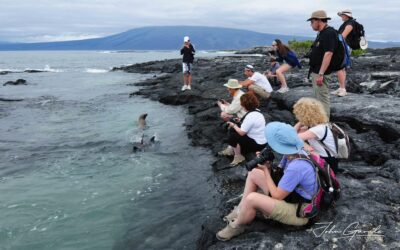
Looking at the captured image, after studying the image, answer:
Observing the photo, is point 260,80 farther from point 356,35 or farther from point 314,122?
point 314,122

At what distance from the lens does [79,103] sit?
80.2 ft

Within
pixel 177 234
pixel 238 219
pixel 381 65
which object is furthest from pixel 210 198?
pixel 381 65

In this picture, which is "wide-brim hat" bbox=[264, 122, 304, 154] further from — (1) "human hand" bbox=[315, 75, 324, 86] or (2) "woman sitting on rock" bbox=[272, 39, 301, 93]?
(2) "woman sitting on rock" bbox=[272, 39, 301, 93]

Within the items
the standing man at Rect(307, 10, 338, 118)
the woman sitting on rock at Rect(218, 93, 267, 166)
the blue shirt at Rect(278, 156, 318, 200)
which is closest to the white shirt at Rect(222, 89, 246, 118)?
the woman sitting on rock at Rect(218, 93, 267, 166)

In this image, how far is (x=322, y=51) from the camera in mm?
9586

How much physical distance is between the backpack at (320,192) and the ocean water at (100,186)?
2159mm

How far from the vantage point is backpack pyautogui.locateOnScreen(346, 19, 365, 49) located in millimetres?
11492

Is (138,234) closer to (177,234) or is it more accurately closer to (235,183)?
(177,234)

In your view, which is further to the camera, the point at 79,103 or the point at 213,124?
the point at 79,103

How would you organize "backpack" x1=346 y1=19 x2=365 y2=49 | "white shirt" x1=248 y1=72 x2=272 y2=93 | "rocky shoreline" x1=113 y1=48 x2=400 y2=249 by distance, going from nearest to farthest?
1. "rocky shoreline" x1=113 y1=48 x2=400 y2=249
2. "backpack" x1=346 y1=19 x2=365 y2=49
3. "white shirt" x1=248 y1=72 x2=272 y2=93

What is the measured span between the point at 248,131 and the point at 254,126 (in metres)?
0.22

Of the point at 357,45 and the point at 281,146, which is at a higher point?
the point at 357,45

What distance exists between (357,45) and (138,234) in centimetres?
862

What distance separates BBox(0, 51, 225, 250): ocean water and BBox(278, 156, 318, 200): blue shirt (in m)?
2.21
